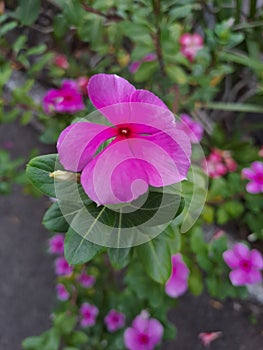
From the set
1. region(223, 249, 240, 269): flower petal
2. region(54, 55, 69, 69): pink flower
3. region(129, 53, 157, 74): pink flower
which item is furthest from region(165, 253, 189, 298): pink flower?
region(54, 55, 69, 69): pink flower

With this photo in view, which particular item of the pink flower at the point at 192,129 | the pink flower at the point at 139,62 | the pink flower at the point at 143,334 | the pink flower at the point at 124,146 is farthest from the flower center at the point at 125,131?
the pink flower at the point at 139,62

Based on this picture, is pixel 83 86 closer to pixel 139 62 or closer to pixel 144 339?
pixel 139 62

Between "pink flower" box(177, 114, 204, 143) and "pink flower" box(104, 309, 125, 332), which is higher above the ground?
"pink flower" box(177, 114, 204, 143)

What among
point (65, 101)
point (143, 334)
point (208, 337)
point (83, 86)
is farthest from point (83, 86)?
point (208, 337)

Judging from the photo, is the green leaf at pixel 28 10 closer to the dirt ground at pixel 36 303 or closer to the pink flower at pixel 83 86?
the pink flower at pixel 83 86

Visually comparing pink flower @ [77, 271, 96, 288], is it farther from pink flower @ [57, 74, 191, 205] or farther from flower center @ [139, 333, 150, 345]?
pink flower @ [57, 74, 191, 205]

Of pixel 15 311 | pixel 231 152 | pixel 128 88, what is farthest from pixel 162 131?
pixel 15 311

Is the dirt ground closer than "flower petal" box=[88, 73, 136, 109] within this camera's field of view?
No
